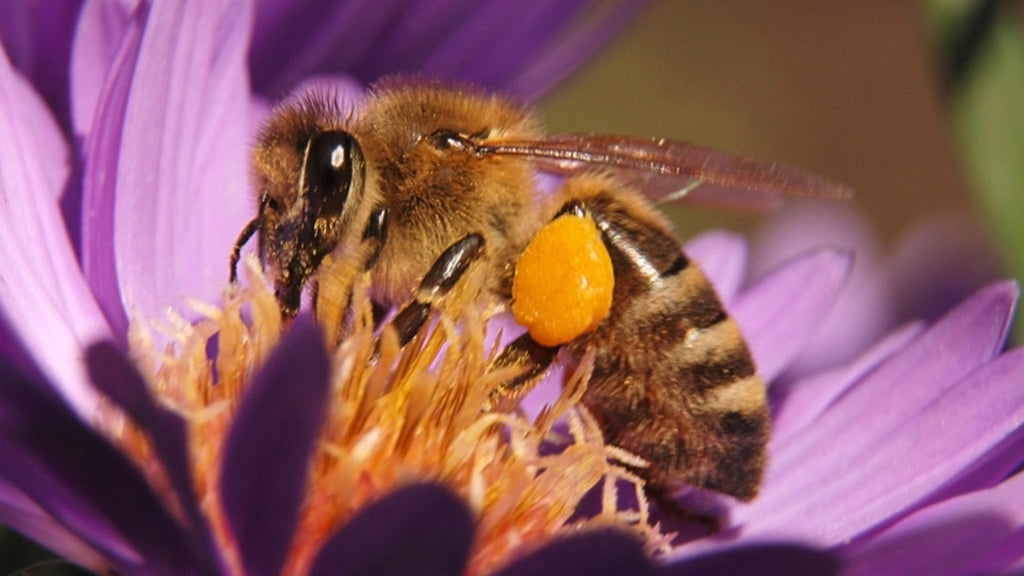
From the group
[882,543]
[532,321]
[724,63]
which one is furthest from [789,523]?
[724,63]

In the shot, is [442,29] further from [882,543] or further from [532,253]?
[882,543]

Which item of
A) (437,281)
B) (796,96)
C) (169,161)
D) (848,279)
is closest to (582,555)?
(437,281)

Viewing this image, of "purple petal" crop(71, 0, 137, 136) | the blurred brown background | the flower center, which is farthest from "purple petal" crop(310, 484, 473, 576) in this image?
the blurred brown background

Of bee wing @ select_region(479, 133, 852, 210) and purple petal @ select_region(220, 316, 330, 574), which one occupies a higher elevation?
bee wing @ select_region(479, 133, 852, 210)

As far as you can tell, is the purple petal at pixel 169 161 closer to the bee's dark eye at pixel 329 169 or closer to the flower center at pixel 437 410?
the flower center at pixel 437 410

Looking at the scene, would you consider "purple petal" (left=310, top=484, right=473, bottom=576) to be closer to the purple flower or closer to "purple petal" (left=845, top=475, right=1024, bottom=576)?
the purple flower
